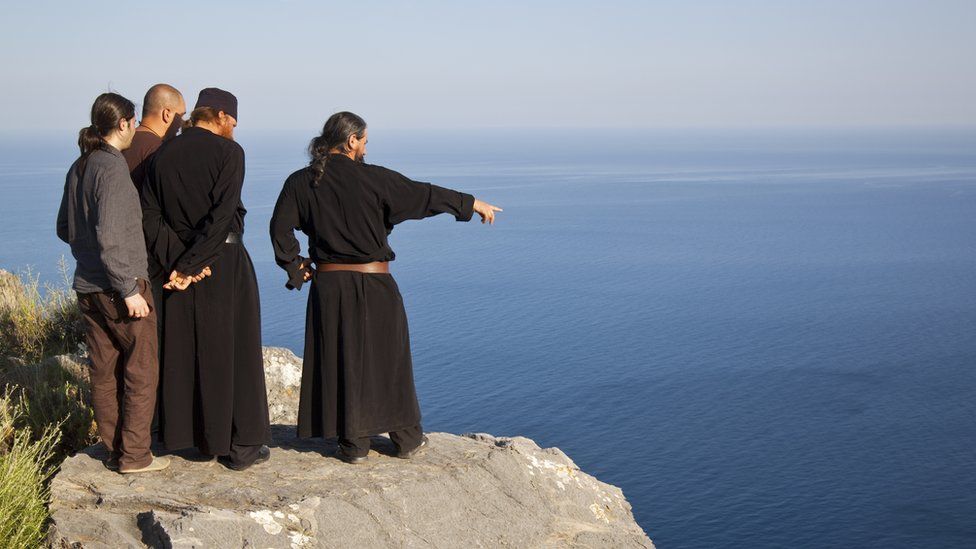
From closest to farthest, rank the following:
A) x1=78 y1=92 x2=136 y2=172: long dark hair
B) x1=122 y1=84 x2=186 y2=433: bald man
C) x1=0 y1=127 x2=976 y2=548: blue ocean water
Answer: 1. x1=78 y1=92 x2=136 y2=172: long dark hair
2. x1=122 y1=84 x2=186 y2=433: bald man
3. x1=0 y1=127 x2=976 y2=548: blue ocean water

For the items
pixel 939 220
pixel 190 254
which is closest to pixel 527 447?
pixel 190 254

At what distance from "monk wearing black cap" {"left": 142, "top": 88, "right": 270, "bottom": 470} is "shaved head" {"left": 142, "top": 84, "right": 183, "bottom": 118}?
0.27 metres

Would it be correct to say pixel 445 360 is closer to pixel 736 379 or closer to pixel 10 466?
pixel 736 379

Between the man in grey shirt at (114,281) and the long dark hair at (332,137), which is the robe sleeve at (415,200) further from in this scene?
the man in grey shirt at (114,281)

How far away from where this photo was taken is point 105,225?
459 centimetres

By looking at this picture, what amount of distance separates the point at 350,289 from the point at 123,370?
1.29 m

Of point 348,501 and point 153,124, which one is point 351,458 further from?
point 153,124

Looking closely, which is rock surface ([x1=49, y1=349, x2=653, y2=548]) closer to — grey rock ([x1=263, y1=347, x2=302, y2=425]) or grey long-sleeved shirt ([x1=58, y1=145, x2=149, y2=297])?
grey long-sleeved shirt ([x1=58, y1=145, x2=149, y2=297])

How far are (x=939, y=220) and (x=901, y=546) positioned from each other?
63517mm

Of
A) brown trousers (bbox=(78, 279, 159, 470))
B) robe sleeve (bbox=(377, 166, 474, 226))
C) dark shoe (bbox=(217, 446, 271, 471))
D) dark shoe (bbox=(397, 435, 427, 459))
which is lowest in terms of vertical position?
dark shoe (bbox=(397, 435, 427, 459))

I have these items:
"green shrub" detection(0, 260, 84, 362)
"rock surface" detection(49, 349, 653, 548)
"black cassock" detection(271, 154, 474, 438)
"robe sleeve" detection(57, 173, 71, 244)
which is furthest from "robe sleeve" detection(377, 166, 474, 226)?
"green shrub" detection(0, 260, 84, 362)

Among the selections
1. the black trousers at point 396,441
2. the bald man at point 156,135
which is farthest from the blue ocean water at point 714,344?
the bald man at point 156,135

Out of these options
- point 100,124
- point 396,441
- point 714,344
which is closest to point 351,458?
point 396,441

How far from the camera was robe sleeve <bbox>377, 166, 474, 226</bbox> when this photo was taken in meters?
5.27
